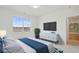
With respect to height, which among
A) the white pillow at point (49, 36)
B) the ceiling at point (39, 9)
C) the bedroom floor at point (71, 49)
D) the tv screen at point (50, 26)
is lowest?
the bedroom floor at point (71, 49)

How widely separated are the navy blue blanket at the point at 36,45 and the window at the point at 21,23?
204 millimetres

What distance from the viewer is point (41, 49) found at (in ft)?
5.67

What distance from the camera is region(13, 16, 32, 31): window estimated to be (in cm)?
183

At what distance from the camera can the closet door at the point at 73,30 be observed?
1.77 meters

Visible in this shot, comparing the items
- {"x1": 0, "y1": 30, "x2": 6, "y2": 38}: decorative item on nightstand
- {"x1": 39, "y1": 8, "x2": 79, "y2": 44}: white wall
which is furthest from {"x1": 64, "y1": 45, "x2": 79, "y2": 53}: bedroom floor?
{"x1": 0, "y1": 30, "x2": 6, "y2": 38}: decorative item on nightstand

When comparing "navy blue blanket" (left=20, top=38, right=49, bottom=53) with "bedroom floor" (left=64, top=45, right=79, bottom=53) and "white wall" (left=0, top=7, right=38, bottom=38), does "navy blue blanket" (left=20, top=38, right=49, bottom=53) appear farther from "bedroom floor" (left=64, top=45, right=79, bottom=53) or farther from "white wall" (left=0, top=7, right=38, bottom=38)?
"bedroom floor" (left=64, top=45, right=79, bottom=53)

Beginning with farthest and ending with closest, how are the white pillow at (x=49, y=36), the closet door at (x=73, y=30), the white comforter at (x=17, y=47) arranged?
the white pillow at (x=49, y=36), the closet door at (x=73, y=30), the white comforter at (x=17, y=47)

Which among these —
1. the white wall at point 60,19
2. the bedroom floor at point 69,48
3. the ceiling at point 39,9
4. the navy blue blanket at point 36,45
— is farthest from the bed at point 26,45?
the ceiling at point 39,9

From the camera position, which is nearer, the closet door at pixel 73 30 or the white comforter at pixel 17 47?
the white comforter at pixel 17 47

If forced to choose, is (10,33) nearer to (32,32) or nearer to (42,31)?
(32,32)

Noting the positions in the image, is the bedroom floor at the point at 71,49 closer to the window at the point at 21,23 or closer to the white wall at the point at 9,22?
the white wall at the point at 9,22

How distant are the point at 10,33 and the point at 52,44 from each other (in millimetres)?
732
